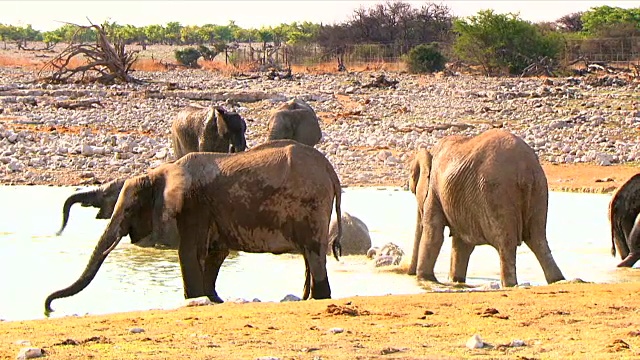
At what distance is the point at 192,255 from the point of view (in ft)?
28.3

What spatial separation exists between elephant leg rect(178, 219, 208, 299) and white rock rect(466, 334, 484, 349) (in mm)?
3025

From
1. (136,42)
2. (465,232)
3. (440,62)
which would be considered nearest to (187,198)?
(465,232)

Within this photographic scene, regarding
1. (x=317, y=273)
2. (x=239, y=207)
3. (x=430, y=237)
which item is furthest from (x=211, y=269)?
(x=430, y=237)

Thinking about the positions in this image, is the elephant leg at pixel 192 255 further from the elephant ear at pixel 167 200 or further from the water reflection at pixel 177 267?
the water reflection at pixel 177 267

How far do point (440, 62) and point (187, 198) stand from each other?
134 ft

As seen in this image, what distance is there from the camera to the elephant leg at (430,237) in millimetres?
9906

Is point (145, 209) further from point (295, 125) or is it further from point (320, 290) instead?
point (295, 125)

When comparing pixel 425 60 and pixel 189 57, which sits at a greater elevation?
pixel 425 60

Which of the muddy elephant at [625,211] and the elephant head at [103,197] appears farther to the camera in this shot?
the muddy elephant at [625,211]

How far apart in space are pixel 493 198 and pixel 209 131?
623 centimetres

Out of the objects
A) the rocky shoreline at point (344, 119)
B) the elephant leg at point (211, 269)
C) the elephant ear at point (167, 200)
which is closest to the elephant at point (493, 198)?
the elephant leg at point (211, 269)

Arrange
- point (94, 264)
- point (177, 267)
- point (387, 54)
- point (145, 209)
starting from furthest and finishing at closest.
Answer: point (387, 54)
point (177, 267)
point (145, 209)
point (94, 264)

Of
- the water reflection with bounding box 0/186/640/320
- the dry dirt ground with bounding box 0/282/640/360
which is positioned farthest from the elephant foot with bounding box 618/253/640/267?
the dry dirt ground with bounding box 0/282/640/360

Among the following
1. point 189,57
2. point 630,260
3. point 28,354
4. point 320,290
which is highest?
point 28,354
